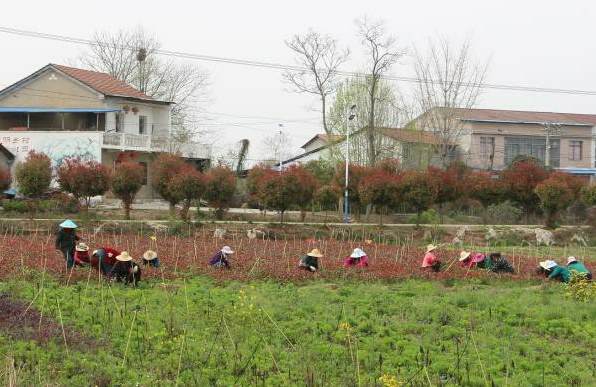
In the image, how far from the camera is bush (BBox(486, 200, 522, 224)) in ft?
121

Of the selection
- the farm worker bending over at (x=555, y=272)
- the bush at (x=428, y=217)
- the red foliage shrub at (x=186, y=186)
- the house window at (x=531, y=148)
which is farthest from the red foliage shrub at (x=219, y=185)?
the house window at (x=531, y=148)

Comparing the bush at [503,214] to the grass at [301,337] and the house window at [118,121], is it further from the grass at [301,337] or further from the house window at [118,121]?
the grass at [301,337]

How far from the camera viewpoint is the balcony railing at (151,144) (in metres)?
42.9

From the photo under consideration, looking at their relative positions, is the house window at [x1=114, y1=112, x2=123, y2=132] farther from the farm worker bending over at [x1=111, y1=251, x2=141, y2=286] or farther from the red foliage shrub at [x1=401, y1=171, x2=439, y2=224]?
the farm worker bending over at [x1=111, y1=251, x2=141, y2=286]

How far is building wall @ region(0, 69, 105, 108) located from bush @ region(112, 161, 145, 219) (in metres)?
12.9

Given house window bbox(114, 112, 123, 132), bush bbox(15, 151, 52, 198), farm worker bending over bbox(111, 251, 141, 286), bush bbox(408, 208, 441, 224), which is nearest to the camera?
farm worker bending over bbox(111, 251, 141, 286)

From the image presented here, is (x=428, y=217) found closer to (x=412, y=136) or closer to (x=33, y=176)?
(x=412, y=136)

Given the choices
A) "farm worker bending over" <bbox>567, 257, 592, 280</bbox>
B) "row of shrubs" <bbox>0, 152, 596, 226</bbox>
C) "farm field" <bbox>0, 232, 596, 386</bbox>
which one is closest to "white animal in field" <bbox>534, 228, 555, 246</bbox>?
"row of shrubs" <bbox>0, 152, 596, 226</bbox>

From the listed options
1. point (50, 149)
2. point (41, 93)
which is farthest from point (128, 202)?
point (41, 93)

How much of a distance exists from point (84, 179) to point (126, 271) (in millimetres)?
17961

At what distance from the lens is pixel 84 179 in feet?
103

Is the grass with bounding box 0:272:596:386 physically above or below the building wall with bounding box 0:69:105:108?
below

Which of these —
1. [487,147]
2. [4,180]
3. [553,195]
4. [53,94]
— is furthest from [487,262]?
[487,147]

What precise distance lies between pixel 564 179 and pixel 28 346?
3022 cm
